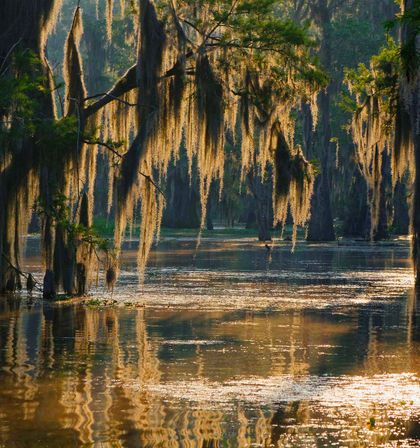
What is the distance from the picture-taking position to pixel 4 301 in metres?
20.0

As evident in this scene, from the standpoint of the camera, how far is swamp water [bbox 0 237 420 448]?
8344 millimetres

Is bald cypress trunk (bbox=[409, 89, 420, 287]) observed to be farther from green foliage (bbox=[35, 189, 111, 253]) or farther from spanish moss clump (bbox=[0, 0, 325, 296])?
green foliage (bbox=[35, 189, 111, 253])

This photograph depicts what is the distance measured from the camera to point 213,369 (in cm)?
1168

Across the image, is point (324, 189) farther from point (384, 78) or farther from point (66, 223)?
point (66, 223)

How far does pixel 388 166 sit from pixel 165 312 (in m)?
47.3

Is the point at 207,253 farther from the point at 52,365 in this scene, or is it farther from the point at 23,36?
the point at 52,365

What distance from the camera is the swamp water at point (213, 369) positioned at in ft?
27.4

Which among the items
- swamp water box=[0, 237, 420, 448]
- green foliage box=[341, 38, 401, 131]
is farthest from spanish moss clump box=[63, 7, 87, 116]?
green foliage box=[341, 38, 401, 131]

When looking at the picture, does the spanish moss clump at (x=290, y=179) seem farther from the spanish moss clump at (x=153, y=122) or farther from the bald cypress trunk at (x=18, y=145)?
the bald cypress trunk at (x=18, y=145)

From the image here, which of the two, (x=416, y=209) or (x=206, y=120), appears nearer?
(x=206, y=120)

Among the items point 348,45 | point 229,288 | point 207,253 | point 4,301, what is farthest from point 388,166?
point 4,301

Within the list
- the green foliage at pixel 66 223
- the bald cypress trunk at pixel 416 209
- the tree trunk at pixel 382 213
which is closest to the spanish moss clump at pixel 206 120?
the green foliage at pixel 66 223

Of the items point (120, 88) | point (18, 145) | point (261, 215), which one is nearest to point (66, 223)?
point (18, 145)

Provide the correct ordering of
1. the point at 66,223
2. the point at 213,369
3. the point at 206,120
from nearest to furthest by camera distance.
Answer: the point at 213,369 < the point at 66,223 < the point at 206,120
